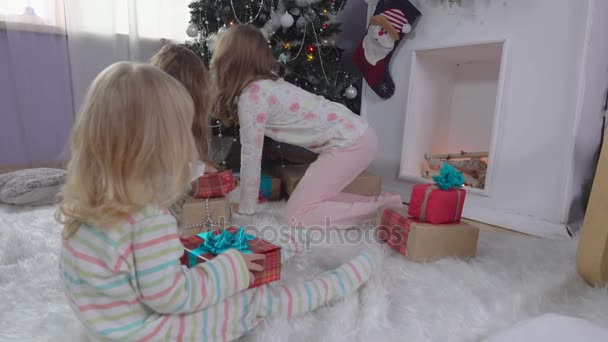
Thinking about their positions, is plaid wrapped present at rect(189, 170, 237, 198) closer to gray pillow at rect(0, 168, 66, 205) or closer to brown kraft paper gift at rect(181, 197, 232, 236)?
brown kraft paper gift at rect(181, 197, 232, 236)

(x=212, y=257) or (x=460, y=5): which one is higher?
(x=460, y=5)

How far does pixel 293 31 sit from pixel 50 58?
116 centimetres

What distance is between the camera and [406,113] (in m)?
1.84

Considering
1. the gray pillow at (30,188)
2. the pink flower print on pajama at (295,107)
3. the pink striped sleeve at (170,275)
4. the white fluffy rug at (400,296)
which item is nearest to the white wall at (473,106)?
the white fluffy rug at (400,296)

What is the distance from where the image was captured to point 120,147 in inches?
23.0

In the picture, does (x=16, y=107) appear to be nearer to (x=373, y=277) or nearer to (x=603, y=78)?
(x=373, y=277)

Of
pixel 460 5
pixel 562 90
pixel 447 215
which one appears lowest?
pixel 447 215

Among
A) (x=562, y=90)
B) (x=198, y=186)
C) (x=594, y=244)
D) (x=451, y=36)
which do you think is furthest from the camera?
(x=451, y=36)

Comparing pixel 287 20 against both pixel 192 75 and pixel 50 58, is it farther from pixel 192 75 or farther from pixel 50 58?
pixel 50 58

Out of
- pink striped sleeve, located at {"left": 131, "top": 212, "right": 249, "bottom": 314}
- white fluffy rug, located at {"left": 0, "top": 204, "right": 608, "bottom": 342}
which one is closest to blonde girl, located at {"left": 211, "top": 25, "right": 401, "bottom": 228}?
white fluffy rug, located at {"left": 0, "top": 204, "right": 608, "bottom": 342}

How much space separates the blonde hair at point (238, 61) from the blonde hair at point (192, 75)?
0.16 metres

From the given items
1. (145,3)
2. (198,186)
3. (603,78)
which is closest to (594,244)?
(603,78)

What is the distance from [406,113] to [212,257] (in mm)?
1300

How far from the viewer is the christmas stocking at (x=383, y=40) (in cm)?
177
